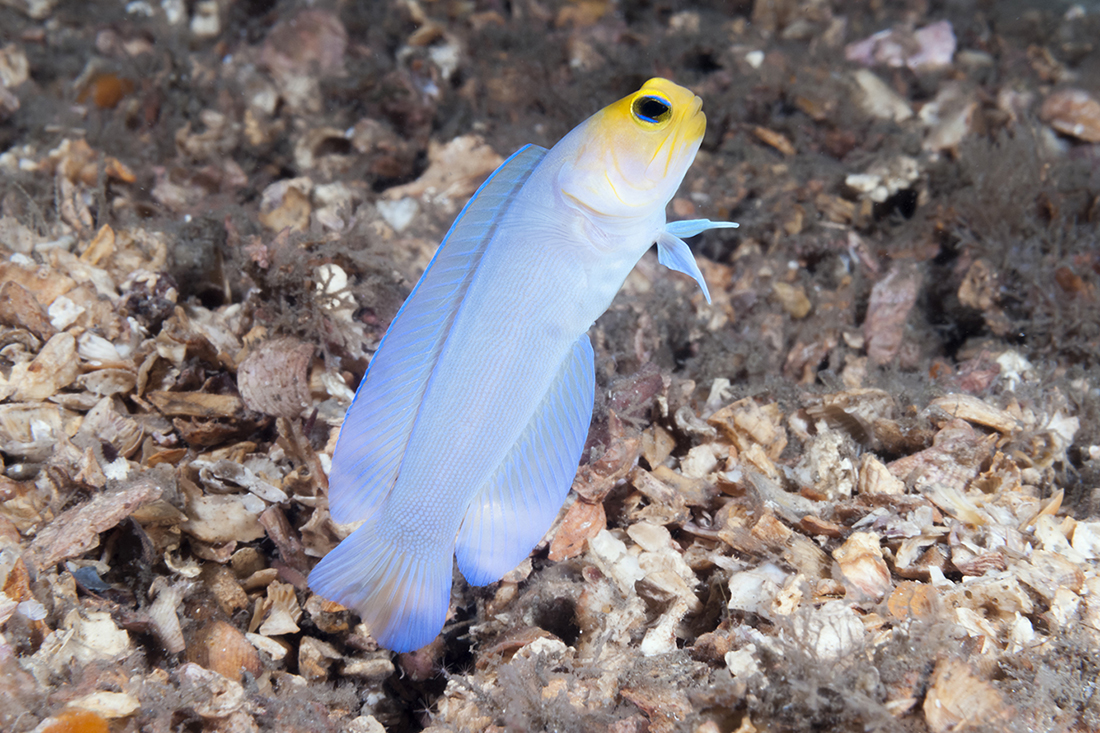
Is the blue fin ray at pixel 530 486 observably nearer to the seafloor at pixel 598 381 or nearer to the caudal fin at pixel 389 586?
the caudal fin at pixel 389 586

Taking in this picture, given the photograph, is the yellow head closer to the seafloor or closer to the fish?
the fish

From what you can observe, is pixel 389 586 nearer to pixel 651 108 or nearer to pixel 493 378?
pixel 493 378

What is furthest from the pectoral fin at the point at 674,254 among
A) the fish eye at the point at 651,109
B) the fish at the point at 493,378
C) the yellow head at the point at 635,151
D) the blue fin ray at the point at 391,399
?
the blue fin ray at the point at 391,399

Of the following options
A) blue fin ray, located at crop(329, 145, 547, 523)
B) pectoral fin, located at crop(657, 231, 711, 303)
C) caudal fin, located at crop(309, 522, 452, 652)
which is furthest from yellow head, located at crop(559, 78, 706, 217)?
caudal fin, located at crop(309, 522, 452, 652)

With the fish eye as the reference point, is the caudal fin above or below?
below

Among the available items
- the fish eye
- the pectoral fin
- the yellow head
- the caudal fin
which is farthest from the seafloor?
the fish eye

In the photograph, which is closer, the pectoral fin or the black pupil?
the black pupil

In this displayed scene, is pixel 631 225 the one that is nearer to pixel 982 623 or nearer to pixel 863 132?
pixel 982 623

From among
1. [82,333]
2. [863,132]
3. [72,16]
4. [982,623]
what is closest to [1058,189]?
[863,132]

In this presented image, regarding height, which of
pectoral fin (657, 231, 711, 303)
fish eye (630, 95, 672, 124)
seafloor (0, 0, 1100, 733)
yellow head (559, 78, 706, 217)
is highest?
fish eye (630, 95, 672, 124)
